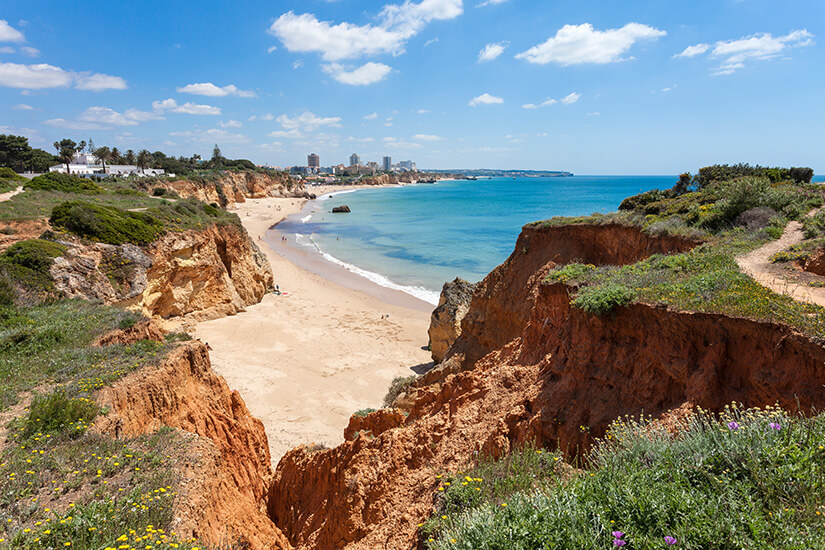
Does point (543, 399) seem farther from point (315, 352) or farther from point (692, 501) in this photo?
point (315, 352)

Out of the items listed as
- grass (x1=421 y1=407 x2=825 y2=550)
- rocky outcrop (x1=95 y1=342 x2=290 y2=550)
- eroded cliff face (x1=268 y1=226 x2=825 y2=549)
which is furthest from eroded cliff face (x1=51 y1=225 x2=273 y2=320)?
grass (x1=421 y1=407 x2=825 y2=550)

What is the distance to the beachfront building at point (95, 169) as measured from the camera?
2744 inches

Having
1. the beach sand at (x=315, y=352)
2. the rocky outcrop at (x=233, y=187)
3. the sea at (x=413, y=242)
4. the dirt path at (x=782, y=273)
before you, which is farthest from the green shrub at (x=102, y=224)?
the rocky outcrop at (x=233, y=187)

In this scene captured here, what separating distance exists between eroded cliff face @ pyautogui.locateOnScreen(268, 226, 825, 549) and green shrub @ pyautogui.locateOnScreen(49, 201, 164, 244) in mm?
16320

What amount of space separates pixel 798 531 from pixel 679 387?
13.7ft

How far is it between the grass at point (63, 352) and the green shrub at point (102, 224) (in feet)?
27.2

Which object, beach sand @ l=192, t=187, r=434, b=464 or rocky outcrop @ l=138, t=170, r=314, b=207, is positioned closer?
beach sand @ l=192, t=187, r=434, b=464

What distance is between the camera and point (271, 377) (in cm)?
2030

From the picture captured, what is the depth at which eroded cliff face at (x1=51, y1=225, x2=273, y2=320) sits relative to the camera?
17922 millimetres

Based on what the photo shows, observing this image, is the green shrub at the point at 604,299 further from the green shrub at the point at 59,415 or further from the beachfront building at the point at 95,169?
the beachfront building at the point at 95,169

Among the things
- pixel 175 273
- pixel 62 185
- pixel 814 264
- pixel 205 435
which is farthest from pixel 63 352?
pixel 62 185

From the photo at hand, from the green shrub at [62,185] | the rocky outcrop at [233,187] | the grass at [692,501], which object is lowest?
the grass at [692,501]

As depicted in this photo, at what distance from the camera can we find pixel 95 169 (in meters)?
77.6

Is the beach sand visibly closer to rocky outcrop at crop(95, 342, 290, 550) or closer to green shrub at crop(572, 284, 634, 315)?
rocky outcrop at crop(95, 342, 290, 550)
